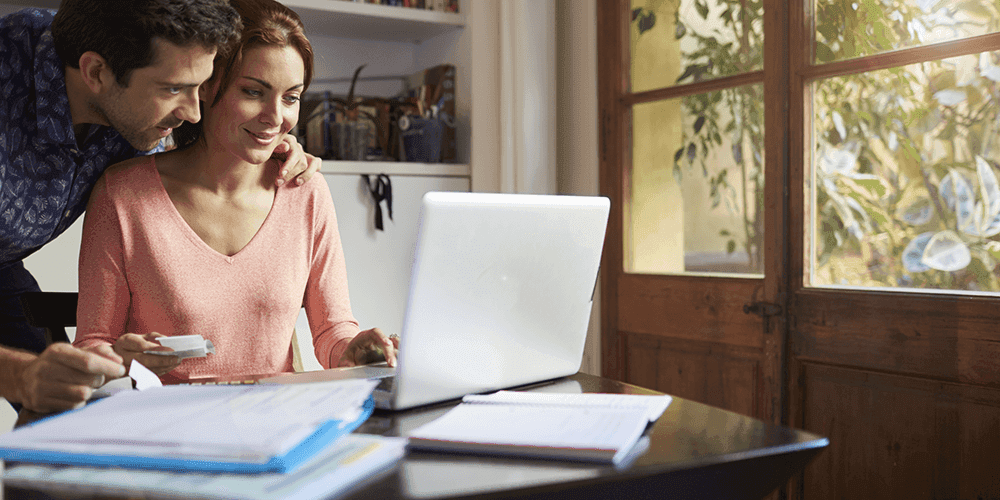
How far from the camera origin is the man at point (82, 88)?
119 cm

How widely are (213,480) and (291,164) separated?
3.14ft

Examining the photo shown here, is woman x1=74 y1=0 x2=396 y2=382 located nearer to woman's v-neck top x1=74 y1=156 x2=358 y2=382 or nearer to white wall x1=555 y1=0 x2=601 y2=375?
woman's v-neck top x1=74 y1=156 x2=358 y2=382

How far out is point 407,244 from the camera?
2.70m

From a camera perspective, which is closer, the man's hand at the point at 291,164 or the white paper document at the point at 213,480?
the white paper document at the point at 213,480

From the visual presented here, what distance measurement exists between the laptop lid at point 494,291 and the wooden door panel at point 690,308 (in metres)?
1.39

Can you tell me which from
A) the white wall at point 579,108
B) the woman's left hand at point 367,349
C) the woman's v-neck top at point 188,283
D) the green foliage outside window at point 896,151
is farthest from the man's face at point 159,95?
the white wall at point 579,108

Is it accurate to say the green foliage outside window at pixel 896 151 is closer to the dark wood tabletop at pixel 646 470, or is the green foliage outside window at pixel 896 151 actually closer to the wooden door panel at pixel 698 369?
the wooden door panel at pixel 698 369

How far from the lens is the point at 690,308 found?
242cm

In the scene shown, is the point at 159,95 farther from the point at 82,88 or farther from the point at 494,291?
the point at 494,291

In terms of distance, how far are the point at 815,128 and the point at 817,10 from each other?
31cm

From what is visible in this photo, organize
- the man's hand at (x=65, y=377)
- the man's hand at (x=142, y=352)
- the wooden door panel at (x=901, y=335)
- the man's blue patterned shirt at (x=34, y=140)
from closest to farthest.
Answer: the man's hand at (x=65, y=377), the man's hand at (x=142, y=352), the man's blue patterned shirt at (x=34, y=140), the wooden door panel at (x=901, y=335)

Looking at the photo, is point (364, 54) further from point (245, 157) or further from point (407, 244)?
point (245, 157)

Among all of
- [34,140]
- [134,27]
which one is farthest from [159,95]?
[34,140]

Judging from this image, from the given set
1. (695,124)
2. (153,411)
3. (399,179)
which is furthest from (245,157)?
(695,124)
